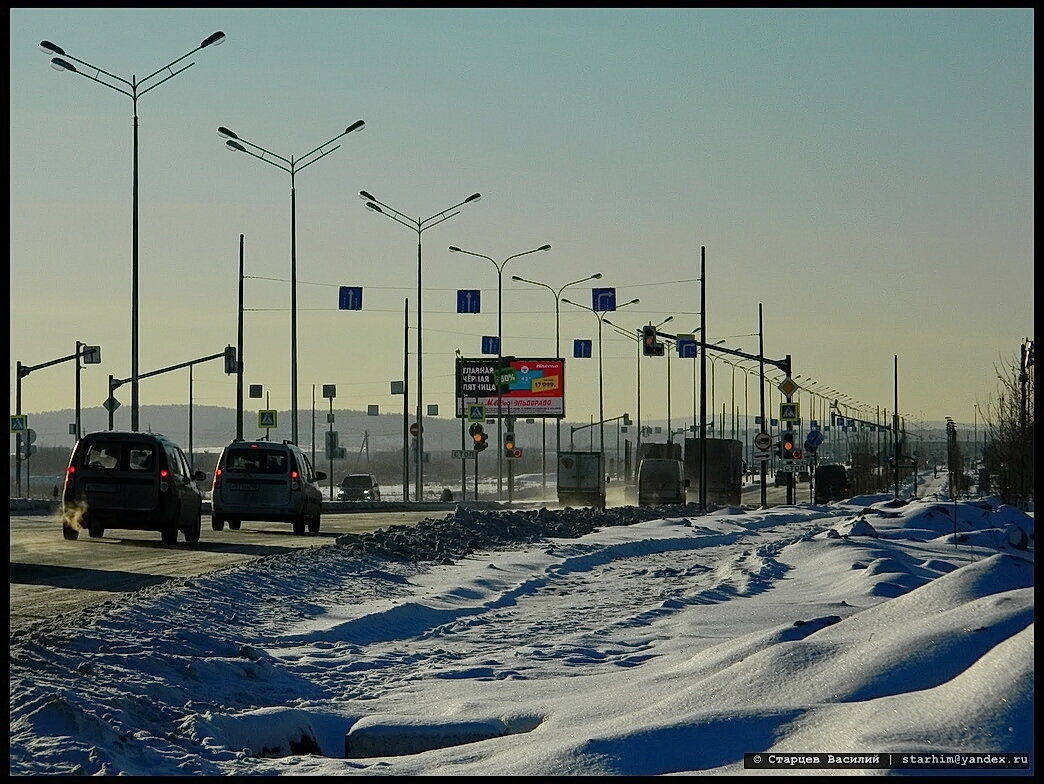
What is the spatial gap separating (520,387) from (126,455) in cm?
6587

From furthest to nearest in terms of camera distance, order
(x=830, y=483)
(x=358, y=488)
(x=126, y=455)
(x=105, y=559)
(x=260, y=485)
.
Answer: (x=358, y=488), (x=830, y=483), (x=260, y=485), (x=126, y=455), (x=105, y=559)

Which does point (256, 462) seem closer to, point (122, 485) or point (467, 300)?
point (122, 485)

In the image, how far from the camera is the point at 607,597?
20.2 meters

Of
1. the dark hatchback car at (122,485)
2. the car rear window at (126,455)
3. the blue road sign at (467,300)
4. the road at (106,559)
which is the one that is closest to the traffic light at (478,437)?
the blue road sign at (467,300)

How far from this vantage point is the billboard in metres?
91.2

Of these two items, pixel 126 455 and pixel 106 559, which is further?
pixel 126 455

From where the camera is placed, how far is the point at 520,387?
93438 mm

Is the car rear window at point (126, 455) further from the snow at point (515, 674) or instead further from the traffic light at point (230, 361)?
the traffic light at point (230, 361)

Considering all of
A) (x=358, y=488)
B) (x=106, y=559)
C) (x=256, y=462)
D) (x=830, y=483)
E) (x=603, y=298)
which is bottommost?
(x=106, y=559)

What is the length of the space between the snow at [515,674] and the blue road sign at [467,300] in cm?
4755

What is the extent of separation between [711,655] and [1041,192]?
5.72m

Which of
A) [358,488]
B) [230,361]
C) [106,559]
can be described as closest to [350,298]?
[230,361]

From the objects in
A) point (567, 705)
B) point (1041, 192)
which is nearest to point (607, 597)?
point (567, 705)

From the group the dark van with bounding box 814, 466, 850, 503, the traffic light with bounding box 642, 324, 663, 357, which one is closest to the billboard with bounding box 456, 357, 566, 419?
the dark van with bounding box 814, 466, 850, 503
